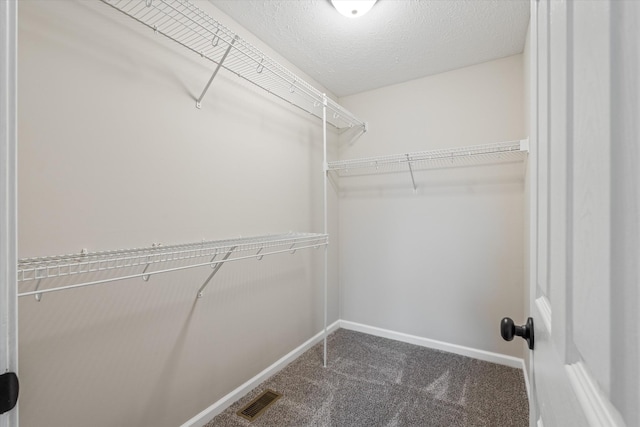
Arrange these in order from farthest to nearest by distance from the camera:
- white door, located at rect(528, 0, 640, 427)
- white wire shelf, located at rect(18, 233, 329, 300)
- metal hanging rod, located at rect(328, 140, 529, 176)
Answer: metal hanging rod, located at rect(328, 140, 529, 176) < white wire shelf, located at rect(18, 233, 329, 300) < white door, located at rect(528, 0, 640, 427)

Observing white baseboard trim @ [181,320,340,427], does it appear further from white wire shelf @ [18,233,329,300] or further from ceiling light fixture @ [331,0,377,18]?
ceiling light fixture @ [331,0,377,18]

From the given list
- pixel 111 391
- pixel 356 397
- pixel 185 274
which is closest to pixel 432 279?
pixel 356 397

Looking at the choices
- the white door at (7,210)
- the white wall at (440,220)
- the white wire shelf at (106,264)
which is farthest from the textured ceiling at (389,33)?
the white door at (7,210)

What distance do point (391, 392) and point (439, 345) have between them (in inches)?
33.1

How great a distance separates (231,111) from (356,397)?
2.08m

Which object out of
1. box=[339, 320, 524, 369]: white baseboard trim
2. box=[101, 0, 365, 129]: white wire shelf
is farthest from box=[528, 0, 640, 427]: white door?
box=[339, 320, 524, 369]: white baseboard trim

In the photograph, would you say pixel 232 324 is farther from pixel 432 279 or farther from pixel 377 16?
pixel 377 16

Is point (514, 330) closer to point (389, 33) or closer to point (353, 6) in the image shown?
point (353, 6)

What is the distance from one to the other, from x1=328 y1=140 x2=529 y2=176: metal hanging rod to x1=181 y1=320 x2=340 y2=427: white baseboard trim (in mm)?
1665

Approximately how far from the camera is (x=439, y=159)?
2.53 meters

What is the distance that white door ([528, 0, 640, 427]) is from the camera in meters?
0.24

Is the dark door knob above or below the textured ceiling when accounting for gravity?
below

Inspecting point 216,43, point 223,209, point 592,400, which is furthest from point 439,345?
point 216,43

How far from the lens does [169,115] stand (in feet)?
4.99
